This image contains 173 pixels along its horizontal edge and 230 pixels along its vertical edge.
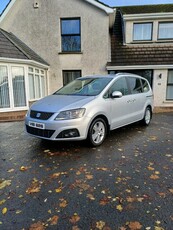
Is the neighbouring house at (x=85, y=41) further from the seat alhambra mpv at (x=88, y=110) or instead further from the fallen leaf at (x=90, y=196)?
the fallen leaf at (x=90, y=196)

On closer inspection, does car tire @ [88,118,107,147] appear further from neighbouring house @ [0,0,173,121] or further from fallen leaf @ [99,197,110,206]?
neighbouring house @ [0,0,173,121]

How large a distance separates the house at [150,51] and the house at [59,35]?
1.00 m

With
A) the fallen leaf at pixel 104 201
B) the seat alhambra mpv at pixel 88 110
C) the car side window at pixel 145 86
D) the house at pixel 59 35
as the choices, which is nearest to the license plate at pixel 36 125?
the seat alhambra mpv at pixel 88 110

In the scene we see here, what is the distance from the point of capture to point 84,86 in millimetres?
5758

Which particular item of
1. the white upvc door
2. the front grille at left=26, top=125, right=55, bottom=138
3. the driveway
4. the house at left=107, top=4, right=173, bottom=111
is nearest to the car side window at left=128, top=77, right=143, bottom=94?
the driveway

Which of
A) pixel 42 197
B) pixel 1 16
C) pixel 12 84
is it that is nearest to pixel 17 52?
pixel 12 84

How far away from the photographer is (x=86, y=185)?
3.25m

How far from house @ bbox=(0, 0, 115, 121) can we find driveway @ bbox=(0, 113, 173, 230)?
7.33 m

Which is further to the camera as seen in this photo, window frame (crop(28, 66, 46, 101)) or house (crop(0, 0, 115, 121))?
house (crop(0, 0, 115, 121))

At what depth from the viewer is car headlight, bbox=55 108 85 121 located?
4.45 metres

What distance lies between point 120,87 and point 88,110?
1.72 m

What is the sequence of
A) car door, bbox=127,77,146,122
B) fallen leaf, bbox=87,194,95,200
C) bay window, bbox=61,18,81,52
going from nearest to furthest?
fallen leaf, bbox=87,194,95,200
car door, bbox=127,77,146,122
bay window, bbox=61,18,81,52

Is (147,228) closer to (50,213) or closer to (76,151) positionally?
(50,213)

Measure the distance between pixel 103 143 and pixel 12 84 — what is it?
22.1ft
